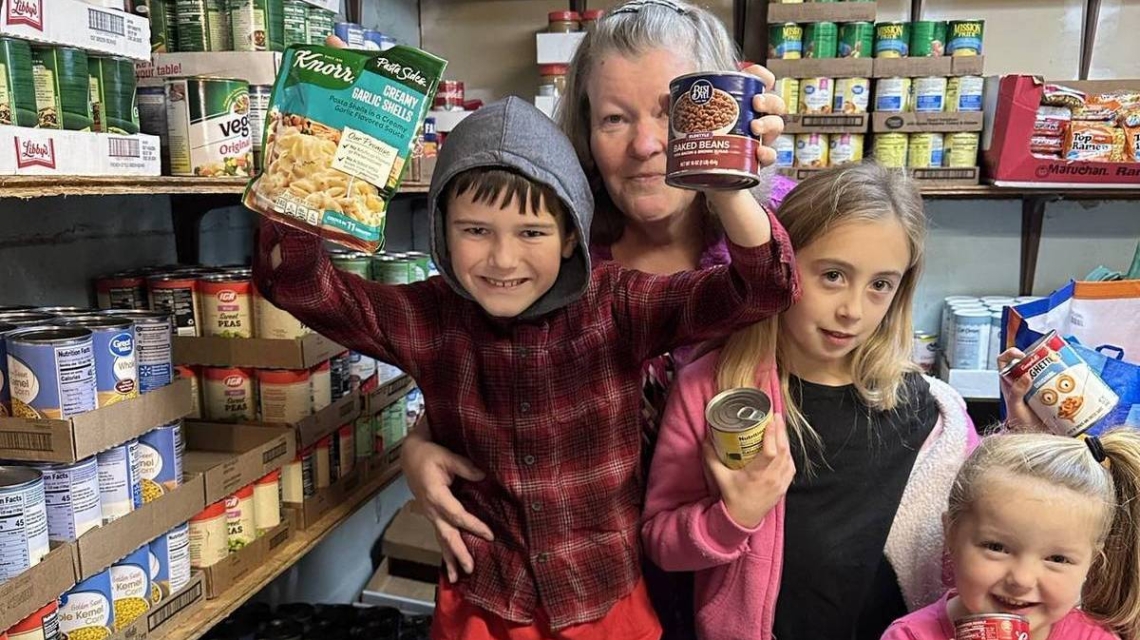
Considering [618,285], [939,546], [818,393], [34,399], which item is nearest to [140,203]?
[34,399]

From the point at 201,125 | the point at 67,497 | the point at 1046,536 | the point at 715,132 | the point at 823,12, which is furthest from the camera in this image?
the point at 823,12

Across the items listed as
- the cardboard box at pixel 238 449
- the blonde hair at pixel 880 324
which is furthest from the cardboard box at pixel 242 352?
the blonde hair at pixel 880 324

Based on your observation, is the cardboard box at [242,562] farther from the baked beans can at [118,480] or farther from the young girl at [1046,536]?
the young girl at [1046,536]

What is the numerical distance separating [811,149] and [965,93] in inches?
20.4

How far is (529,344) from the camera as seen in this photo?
1.20m

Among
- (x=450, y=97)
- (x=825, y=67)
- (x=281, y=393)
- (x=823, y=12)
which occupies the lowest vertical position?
(x=281, y=393)

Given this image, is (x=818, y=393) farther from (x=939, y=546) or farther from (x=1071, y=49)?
(x=1071, y=49)

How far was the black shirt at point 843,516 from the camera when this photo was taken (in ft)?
4.30

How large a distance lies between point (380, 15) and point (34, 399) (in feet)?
7.47

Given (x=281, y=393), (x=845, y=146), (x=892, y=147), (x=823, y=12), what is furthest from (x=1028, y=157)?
(x=281, y=393)

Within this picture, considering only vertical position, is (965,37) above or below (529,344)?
above

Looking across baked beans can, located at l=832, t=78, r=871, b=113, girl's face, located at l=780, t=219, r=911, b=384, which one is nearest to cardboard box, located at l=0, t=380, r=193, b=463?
girl's face, located at l=780, t=219, r=911, b=384

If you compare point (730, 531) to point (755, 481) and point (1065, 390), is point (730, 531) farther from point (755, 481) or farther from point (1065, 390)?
point (1065, 390)

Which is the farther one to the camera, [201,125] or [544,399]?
[201,125]
